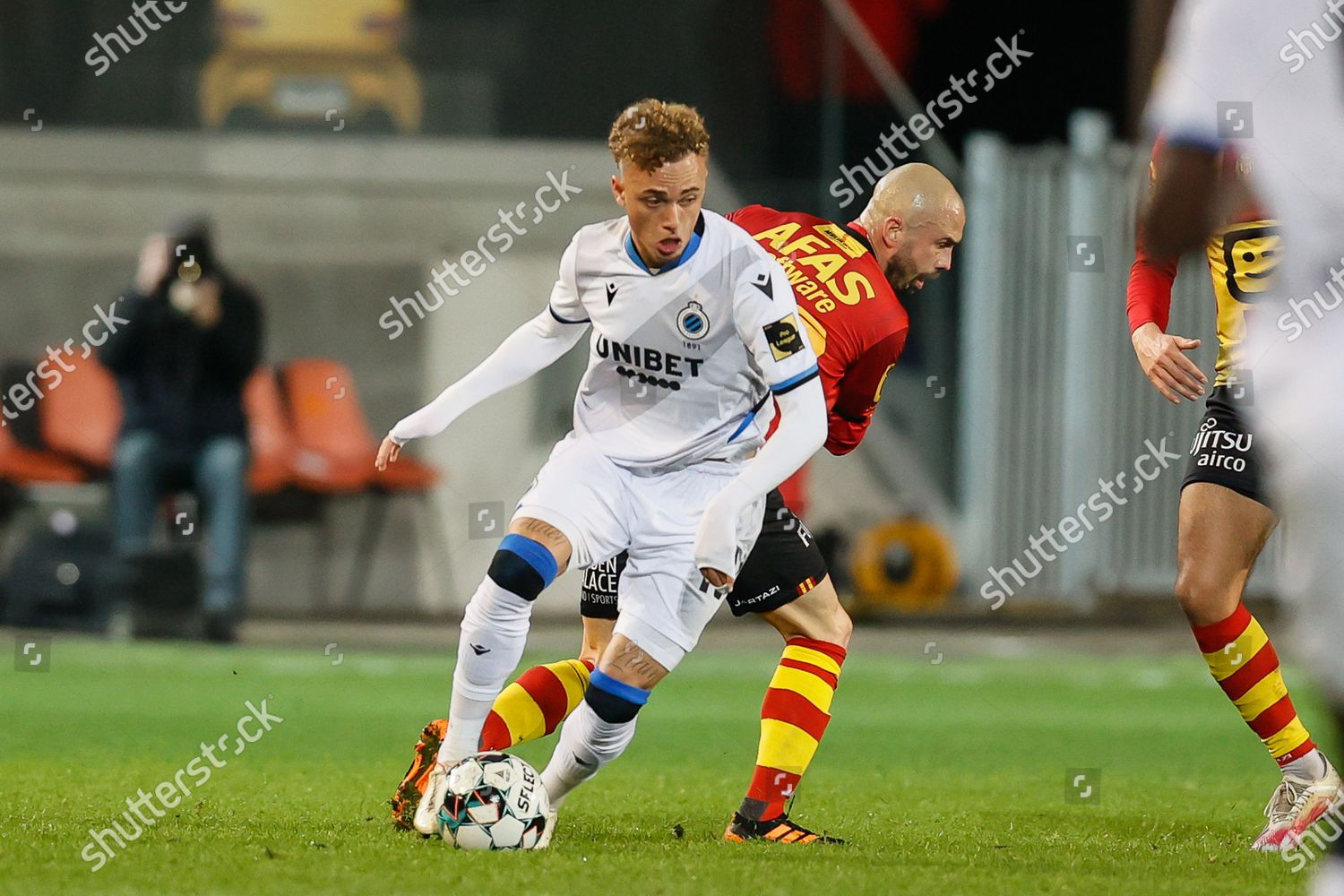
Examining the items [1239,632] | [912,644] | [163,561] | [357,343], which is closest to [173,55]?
[357,343]

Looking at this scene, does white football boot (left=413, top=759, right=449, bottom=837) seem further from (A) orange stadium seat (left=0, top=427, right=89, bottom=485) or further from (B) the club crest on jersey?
(A) orange stadium seat (left=0, top=427, right=89, bottom=485)

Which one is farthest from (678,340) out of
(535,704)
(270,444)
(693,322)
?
(270,444)

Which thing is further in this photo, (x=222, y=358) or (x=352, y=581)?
(x=352, y=581)

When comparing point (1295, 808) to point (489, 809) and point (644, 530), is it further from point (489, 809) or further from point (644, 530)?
point (489, 809)

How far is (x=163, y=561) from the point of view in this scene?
436 inches

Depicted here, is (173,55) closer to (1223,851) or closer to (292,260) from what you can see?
(292,260)

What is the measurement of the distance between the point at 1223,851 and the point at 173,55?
460 inches

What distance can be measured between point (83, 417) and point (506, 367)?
9262 mm

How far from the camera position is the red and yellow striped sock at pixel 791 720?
4.98 m

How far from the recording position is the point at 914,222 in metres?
5.46

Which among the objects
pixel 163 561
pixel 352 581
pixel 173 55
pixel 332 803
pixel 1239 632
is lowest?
pixel 352 581

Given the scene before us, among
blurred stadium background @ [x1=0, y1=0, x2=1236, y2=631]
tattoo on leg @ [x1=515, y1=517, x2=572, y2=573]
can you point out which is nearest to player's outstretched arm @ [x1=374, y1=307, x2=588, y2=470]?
tattoo on leg @ [x1=515, y1=517, x2=572, y2=573]

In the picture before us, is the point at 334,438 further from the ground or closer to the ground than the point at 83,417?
closer to the ground

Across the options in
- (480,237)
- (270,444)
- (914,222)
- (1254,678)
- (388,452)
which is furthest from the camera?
(480,237)
